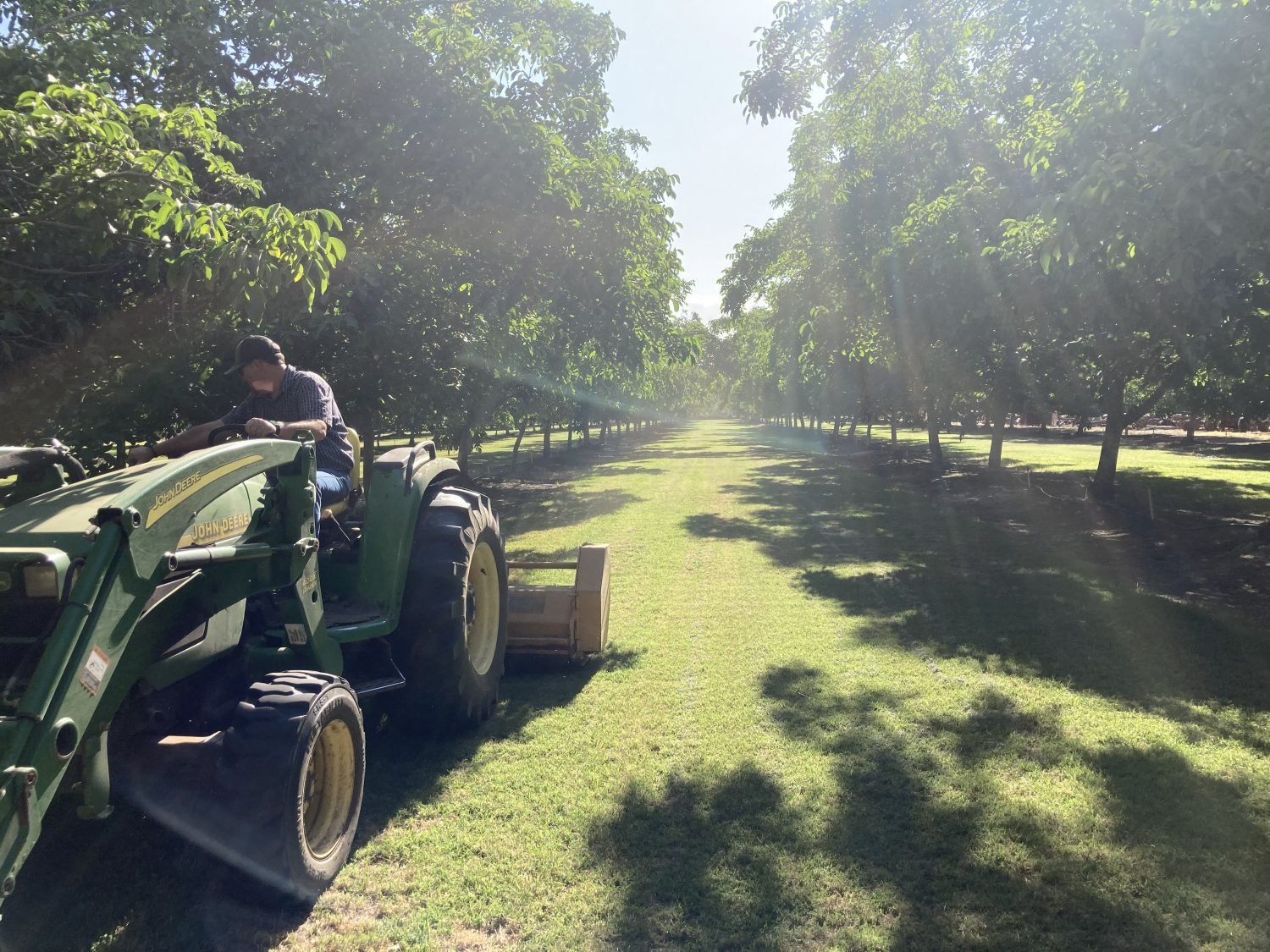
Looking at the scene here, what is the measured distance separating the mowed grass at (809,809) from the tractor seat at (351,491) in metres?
1.43

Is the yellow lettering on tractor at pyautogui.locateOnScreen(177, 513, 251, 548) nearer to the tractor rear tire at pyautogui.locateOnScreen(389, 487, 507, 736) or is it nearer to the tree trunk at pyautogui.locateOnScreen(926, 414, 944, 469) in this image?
the tractor rear tire at pyautogui.locateOnScreen(389, 487, 507, 736)

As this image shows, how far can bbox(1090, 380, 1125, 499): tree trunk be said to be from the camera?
15867mm

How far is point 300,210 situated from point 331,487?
6050 mm

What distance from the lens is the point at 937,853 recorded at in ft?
12.0

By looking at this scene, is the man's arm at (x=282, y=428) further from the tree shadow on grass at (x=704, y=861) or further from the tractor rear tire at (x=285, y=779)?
the tree shadow on grass at (x=704, y=861)

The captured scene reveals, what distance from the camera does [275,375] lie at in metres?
4.34

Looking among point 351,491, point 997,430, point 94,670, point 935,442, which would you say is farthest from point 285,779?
point 935,442

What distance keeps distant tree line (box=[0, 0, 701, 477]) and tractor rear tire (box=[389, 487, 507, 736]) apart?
1663 mm

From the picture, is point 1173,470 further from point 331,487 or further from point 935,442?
point 331,487

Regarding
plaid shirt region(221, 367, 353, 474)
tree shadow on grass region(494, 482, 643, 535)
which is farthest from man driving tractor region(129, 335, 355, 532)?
tree shadow on grass region(494, 482, 643, 535)

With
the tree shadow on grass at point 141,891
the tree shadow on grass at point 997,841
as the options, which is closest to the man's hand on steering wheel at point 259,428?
the tree shadow on grass at point 141,891

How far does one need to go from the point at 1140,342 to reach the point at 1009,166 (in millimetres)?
3507

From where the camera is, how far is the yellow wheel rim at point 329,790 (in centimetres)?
331

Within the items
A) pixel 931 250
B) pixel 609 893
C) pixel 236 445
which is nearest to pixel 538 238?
pixel 931 250
